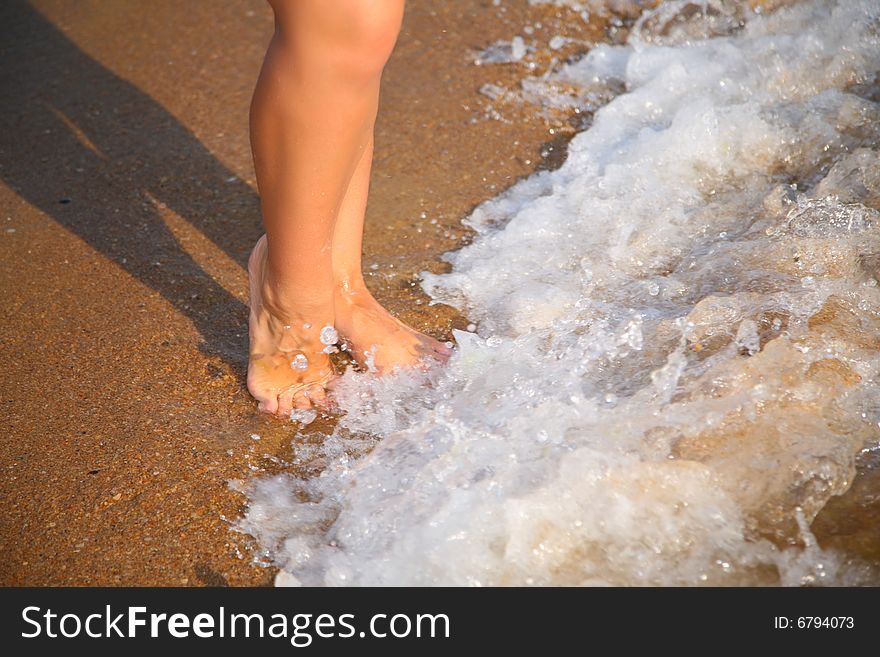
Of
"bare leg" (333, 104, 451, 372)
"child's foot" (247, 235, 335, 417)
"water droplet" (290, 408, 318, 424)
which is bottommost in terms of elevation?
"water droplet" (290, 408, 318, 424)

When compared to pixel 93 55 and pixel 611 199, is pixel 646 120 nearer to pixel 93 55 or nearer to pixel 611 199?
pixel 611 199

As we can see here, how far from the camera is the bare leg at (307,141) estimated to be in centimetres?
175

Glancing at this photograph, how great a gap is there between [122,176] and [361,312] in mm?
1224

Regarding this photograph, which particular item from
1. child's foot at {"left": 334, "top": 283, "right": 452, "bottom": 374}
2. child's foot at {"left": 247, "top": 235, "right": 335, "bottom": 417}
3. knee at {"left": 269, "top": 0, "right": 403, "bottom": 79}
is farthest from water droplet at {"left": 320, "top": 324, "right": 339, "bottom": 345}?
knee at {"left": 269, "top": 0, "right": 403, "bottom": 79}

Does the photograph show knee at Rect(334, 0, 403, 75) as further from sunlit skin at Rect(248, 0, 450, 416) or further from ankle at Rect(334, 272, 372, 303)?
ankle at Rect(334, 272, 372, 303)

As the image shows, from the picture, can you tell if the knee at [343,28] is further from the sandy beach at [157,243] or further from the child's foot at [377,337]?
the sandy beach at [157,243]

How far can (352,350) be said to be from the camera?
227 centimetres

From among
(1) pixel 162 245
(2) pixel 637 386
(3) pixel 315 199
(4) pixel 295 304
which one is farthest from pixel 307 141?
(1) pixel 162 245

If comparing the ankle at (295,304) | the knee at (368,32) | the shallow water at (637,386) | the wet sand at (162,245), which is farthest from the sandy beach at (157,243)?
the knee at (368,32)

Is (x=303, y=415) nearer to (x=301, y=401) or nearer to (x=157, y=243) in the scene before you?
(x=301, y=401)

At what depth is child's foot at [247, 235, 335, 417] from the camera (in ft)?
7.02

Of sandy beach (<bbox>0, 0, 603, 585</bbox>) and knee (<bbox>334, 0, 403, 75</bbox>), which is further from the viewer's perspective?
sandy beach (<bbox>0, 0, 603, 585</bbox>)

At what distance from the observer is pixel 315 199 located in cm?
190

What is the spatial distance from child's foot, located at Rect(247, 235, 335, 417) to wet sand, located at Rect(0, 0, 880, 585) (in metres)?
0.06
